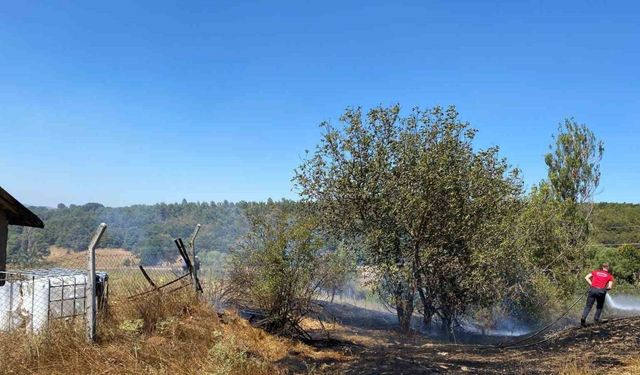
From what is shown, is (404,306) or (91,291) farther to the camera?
(404,306)

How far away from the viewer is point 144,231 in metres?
28.0

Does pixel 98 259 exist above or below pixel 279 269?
above

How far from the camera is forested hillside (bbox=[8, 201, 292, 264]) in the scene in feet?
69.6

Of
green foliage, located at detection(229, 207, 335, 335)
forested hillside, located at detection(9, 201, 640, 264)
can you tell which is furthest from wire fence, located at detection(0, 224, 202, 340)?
forested hillside, located at detection(9, 201, 640, 264)

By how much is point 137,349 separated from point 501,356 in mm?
6657

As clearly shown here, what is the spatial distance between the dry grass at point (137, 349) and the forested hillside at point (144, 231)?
9341 mm

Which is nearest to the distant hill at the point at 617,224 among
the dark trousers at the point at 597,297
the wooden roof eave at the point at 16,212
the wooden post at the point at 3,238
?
the dark trousers at the point at 597,297

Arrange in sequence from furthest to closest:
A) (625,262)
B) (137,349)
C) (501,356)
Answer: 1. (625,262)
2. (501,356)
3. (137,349)

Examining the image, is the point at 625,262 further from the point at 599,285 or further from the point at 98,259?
the point at 98,259

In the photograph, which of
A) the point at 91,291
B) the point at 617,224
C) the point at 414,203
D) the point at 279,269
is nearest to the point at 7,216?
the point at 91,291

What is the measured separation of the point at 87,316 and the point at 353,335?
336 inches

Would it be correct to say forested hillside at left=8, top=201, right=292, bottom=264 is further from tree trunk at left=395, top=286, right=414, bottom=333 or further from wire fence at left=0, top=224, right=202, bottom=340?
wire fence at left=0, top=224, right=202, bottom=340

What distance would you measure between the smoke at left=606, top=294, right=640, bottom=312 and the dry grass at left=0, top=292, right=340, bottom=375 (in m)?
18.9

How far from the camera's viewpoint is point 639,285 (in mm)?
31531
